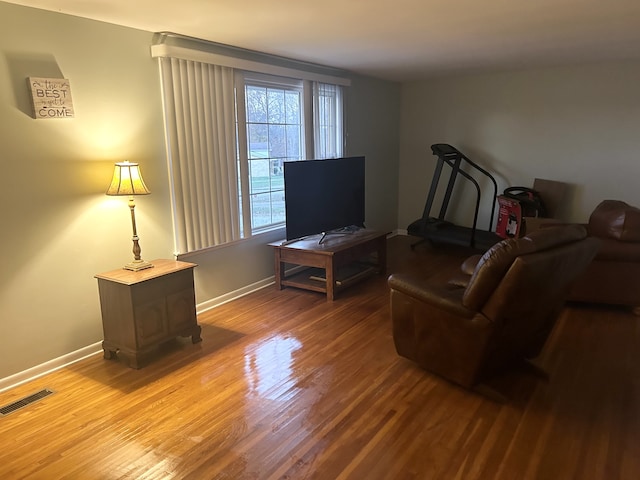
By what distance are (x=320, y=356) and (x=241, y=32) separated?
2346mm

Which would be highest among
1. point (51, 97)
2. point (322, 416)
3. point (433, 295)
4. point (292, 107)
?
point (292, 107)

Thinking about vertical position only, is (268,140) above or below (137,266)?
above

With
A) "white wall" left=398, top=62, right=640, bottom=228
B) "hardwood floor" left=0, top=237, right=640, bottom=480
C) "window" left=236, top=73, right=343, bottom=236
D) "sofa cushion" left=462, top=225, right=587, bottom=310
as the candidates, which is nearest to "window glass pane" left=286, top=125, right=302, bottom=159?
"window" left=236, top=73, right=343, bottom=236

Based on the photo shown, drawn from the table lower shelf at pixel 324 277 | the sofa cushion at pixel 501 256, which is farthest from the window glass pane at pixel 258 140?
the sofa cushion at pixel 501 256

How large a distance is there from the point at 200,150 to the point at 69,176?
41.5 inches

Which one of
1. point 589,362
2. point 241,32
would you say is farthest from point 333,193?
point 589,362

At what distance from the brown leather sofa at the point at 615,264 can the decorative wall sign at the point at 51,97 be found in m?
3.83

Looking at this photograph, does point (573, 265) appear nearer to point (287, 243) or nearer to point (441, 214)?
point (287, 243)

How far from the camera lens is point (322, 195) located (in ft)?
14.4

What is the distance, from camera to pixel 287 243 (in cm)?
431

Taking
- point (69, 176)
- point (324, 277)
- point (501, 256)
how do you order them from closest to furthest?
point (501, 256) < point (69, 176) < point (324, 277)

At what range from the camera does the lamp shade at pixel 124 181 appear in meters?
2.86

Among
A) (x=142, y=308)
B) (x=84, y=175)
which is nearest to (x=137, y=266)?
(x=142, y=308)

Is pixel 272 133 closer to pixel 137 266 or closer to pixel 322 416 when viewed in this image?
pixel 137 266
